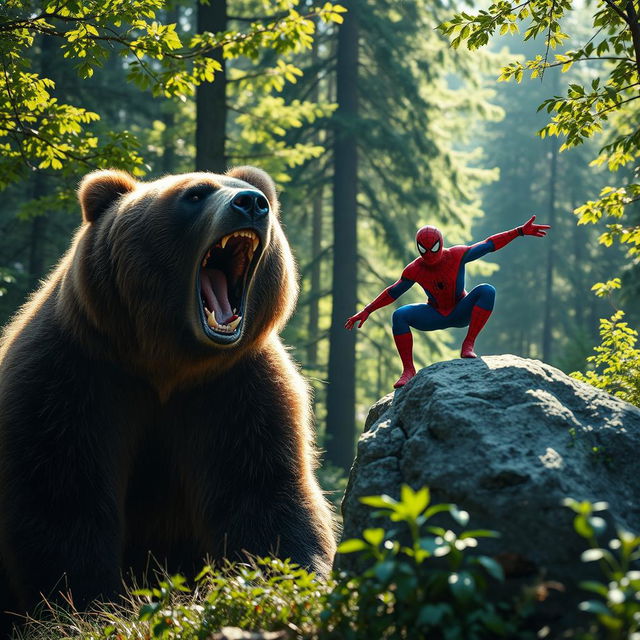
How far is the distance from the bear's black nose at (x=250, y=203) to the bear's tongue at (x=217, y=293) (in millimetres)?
475

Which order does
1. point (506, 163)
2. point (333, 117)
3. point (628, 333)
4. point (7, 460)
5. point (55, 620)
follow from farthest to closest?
point (506, 163), point (333, 117), point (628, 333), point (7, 460), point (55, 620)

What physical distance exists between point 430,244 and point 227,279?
4.49ft

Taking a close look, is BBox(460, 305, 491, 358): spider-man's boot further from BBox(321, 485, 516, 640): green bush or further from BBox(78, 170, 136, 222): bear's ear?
BBox(78, 170, 136, 222): bear's ear

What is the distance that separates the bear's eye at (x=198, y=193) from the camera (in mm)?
4188

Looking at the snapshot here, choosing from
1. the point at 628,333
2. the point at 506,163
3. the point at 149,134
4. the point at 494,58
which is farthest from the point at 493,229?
the point at 628,333

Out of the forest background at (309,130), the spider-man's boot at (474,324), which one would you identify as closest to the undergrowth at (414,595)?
the spider-man's boot at (474,324)

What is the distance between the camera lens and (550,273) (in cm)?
3188

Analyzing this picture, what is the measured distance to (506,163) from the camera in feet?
123

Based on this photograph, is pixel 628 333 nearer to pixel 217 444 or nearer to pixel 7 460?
pixel 217 444

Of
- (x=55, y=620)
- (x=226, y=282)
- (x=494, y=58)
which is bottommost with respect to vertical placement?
(x=55, y=620)

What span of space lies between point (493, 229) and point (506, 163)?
3.20 m

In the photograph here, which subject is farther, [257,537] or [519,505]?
[257,537]

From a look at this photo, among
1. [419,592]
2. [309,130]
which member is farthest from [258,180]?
[309,130]

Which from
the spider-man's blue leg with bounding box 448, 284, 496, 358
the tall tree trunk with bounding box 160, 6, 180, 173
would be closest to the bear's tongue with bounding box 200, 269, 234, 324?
the spider-man's blue leg with bounding box 448, 284, 496, 358
